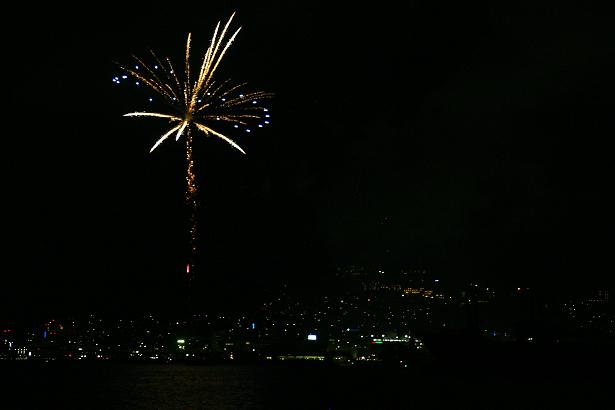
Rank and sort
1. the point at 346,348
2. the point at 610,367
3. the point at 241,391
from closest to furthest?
the point at 241,391 → the point at 610,367 → the point at 346,348

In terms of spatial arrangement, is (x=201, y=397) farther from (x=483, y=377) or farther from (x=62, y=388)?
(x=483, y=377)

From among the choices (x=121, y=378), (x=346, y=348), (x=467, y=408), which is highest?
(x=346, y=348)

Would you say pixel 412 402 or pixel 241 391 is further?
pixel 241 391

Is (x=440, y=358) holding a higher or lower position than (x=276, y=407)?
higher

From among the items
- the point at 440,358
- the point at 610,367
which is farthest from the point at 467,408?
the point at 440,358

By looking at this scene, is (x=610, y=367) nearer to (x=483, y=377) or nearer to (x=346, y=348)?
(x=483, y=377)

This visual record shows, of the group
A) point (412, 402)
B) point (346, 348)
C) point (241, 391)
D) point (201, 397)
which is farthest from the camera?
point (346, 348)
